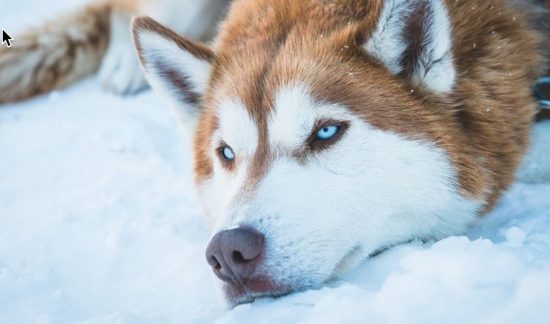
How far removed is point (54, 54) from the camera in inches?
190

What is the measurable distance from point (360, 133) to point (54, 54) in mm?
3156

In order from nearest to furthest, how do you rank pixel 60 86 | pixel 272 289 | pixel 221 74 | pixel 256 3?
pixel 272 289 < pixel 221 74 < pixel 256 3 < pixel 60 86

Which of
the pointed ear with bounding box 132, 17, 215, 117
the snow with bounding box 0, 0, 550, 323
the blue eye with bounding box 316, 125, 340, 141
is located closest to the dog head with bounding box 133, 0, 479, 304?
the blue eye with bounding box 316, 125, 340, 141

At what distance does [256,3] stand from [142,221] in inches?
45.7

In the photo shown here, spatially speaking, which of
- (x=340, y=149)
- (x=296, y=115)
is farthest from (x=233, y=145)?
(x=340, y=149)

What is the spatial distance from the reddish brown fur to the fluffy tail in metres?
2.45

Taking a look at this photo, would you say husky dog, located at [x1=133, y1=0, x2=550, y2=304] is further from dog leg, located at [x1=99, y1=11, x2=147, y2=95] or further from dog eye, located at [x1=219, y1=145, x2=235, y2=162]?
dog leg, located at [x1=99, y1=11, x2=147, y2=95]

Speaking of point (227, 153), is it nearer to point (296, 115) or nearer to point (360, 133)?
point (296, 115)

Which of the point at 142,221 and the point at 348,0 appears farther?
the point at 142,221

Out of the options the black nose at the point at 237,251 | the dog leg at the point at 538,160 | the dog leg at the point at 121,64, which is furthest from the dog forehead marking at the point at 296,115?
the dog leg at the point at 121,64

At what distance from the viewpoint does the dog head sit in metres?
2.23

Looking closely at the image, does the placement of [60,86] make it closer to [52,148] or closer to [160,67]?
[52,148]

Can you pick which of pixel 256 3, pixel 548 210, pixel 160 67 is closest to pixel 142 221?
pixel 160 67

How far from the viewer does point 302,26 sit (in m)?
2.69
